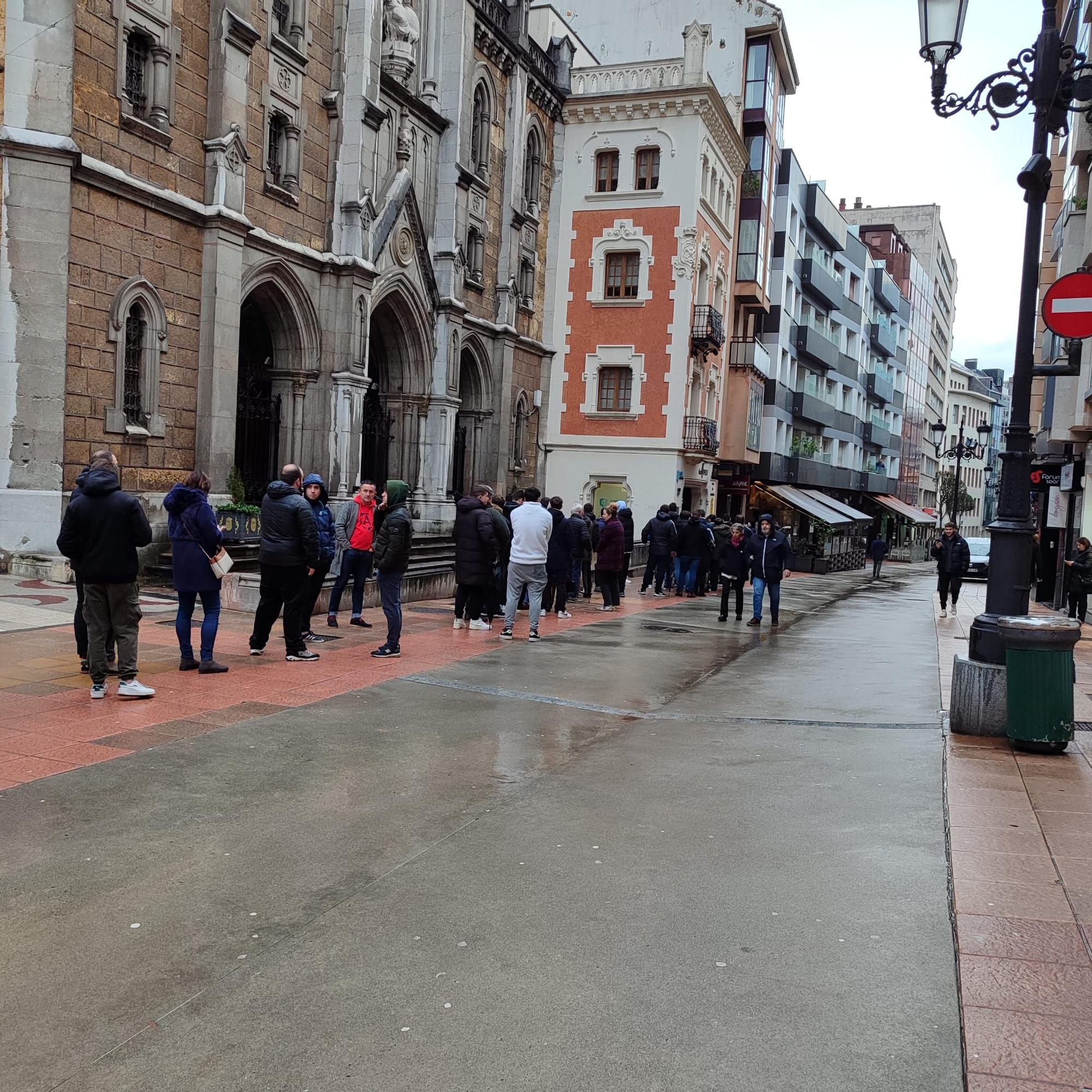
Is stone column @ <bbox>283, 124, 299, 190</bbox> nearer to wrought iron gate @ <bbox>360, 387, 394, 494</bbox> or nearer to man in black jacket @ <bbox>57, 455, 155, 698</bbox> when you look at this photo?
wrought iron gate @ <bbox>360, 387, 394, 494</bbox>

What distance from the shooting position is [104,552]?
767 centimetres

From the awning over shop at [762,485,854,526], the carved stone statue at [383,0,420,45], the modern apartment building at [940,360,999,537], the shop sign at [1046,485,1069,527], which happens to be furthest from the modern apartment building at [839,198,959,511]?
the carved stone statue at [383,0,420,45]

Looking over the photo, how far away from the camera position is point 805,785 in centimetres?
653

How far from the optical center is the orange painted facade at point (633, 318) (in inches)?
1304

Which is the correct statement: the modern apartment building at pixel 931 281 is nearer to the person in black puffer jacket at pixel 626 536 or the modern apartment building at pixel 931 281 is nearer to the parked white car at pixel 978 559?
the parked white car at pixel 978 559

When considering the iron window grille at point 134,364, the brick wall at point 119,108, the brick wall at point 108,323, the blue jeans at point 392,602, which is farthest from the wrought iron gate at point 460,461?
the blue jeans at point 392,602

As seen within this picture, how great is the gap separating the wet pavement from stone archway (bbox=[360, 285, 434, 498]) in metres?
17.6

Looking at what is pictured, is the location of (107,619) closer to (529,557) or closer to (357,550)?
(357,550)

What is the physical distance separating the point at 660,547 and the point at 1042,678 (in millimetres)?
14221

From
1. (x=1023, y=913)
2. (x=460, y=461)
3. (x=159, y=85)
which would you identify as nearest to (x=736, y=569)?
(x=159, y=85)

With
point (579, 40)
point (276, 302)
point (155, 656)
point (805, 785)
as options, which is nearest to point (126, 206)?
point (276, 302)

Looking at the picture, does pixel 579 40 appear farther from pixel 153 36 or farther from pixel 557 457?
pixel 153 36

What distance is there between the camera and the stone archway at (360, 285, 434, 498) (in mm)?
25094

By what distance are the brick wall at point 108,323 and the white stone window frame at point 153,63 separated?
1.20m
